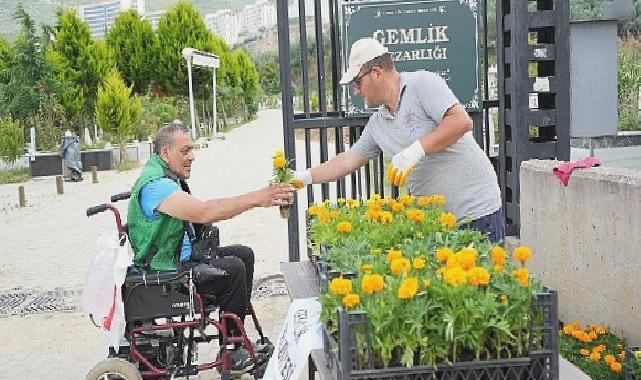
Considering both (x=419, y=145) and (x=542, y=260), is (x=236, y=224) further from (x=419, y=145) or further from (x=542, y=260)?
(x=419, y=145)

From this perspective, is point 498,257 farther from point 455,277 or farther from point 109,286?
point 109,286

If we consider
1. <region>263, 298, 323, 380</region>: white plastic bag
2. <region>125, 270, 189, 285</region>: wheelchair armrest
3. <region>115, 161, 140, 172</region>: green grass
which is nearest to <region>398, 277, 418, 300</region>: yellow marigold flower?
<region>263, 298, 323, 380</region>: white plastic bag

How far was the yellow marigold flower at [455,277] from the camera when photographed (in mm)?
2361

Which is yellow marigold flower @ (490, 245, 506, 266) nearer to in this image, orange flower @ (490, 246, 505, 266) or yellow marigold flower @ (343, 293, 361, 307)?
orange flower @ (490, 246, 505, 266)

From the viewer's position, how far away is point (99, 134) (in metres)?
39.4

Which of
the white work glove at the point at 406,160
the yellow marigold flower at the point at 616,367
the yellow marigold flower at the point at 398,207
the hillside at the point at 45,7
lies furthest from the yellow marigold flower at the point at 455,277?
the hillside at the point at 45,7

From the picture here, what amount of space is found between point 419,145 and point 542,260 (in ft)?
6.46

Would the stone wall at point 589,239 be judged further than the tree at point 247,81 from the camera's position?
No

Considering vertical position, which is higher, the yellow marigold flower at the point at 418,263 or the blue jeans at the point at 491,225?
the yellow marigold flower at the point at 418,263

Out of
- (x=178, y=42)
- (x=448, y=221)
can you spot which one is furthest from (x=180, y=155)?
(x=178, y=42)

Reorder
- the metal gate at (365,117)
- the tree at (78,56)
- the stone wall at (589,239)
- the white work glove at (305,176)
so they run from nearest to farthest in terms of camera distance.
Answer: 1. the stone wall at (589,239)
2. the white work glove at (305,176)
3. the metal gate at (365,117)
4. the tree at (78,56)

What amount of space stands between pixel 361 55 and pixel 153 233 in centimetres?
146

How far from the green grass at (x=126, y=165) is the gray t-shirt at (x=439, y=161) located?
881 inches

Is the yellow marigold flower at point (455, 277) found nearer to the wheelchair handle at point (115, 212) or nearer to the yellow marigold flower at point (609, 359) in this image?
the yellow marigold flower at point (609, 359)
